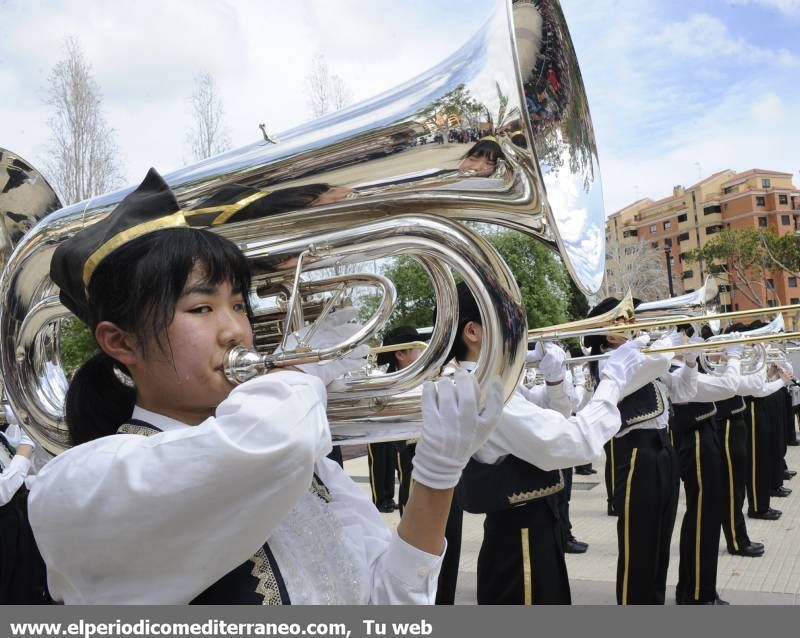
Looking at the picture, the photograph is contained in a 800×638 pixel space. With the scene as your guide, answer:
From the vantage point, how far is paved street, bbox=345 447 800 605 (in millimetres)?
5336

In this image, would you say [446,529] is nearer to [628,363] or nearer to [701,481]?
[628,363]

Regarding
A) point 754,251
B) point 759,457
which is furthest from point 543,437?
point 754,251

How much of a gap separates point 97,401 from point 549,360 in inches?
121

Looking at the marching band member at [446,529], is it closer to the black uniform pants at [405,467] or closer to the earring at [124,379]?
the black uniform pants at [405,467]

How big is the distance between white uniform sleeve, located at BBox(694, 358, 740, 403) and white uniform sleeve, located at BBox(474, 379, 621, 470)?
2974 mm

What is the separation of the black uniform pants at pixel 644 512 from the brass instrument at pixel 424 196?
3.06 meters

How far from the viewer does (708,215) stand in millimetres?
69562

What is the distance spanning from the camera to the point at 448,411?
148cm

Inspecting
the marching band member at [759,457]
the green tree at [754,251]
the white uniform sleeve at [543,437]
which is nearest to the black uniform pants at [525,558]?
the white uniform sleeve at [543,437]

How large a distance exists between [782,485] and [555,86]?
369 inches

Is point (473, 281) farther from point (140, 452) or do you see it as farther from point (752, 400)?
point (752, 400)

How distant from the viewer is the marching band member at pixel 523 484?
3.06 m

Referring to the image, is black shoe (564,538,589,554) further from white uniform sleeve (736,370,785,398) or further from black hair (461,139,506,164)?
black hair (461,139,506,164)
